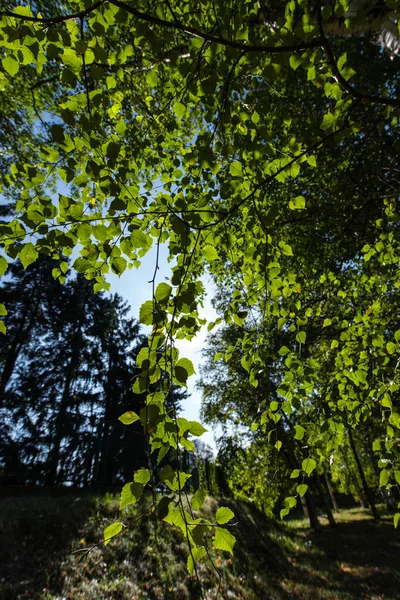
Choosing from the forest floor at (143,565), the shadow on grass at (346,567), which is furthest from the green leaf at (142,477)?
the shadow on grass at (346,567)

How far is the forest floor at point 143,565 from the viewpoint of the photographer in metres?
4.29

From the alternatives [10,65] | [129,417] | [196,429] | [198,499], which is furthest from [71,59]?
[198,499]

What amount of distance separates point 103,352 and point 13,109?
15182 mm

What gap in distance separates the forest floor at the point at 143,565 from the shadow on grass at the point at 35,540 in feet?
0.04

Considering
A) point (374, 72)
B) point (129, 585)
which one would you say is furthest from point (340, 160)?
point (129, 585)

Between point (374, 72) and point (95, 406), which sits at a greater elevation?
point (374, 72)

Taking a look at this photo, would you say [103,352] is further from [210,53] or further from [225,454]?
[210,53]

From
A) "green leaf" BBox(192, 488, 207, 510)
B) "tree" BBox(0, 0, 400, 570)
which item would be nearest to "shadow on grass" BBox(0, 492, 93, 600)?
"tree" BBox(0, 0, 400, 570)

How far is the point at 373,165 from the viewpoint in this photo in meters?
6.19

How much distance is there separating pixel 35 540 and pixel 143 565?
6.02 ft

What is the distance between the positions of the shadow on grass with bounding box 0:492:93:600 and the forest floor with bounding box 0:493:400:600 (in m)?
0.01

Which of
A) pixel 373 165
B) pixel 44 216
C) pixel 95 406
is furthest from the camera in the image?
pixel 95 406

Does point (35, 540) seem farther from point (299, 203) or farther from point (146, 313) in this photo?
point (299, 203)

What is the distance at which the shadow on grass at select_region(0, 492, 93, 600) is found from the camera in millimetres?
3959
